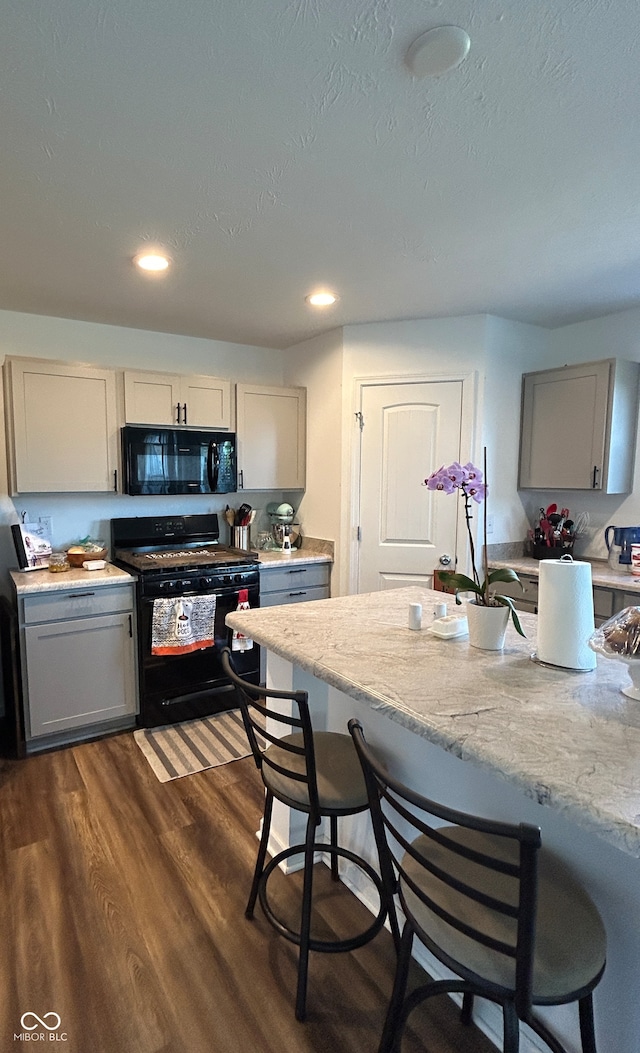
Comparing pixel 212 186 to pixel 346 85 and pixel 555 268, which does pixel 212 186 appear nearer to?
pixel 346 85

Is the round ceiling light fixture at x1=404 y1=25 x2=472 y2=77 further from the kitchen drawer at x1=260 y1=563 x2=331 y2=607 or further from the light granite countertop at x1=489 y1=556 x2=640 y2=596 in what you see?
the kitchen drawer at x1=260 y1=563 x2=331 y2=607

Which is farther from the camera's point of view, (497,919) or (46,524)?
(46,524)

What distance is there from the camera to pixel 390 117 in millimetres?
1456

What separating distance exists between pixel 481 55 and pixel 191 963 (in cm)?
262

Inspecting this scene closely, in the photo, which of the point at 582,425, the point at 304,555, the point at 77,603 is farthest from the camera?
the point at 304,555

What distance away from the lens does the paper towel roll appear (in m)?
1.29

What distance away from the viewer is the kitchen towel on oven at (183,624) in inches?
119

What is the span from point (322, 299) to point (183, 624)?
2.06 metres

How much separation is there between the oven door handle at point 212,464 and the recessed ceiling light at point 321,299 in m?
1.14

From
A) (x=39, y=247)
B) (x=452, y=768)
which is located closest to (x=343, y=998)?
(x=452, y=768)

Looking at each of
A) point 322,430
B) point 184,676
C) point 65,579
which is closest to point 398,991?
point 184,676

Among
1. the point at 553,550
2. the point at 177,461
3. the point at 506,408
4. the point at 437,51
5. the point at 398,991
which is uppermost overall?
the point at 437,51

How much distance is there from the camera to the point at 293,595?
362 centimetres

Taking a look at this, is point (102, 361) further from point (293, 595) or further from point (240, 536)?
point (293, 595)
